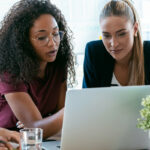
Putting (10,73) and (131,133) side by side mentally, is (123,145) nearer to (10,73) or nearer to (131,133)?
(131,133)

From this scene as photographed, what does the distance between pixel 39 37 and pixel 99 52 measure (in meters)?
0.41

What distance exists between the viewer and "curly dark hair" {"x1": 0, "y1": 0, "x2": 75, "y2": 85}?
1.67m

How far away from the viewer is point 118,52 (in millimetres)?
1727

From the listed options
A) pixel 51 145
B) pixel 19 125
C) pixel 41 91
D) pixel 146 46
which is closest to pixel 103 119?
pixel 51 145

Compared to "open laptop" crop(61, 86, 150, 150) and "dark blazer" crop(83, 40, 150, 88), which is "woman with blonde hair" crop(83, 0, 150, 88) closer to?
"dark blazer" crop(83, 40, 150, 88)

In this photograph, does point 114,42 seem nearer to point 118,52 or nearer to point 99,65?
point 118,52

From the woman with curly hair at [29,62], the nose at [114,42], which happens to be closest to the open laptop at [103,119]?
the woman with curly hair at [29,62]

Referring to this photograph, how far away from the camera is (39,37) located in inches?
64.5

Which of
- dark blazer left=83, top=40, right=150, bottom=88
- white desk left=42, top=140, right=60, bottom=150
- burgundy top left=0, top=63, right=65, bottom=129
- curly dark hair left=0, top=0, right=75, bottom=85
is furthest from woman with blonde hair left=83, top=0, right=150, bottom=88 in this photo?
white desk left=42, top=140, right=60, bottom=150

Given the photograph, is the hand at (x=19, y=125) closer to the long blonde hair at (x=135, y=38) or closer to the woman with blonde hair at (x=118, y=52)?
the woman with blonde hair at (x=118, y=52)

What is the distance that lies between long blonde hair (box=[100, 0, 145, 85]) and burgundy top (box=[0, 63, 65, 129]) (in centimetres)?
39

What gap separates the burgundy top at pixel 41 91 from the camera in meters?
1.68

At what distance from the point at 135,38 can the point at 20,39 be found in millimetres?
608

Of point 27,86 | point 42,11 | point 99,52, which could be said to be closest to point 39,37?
point 42,11
